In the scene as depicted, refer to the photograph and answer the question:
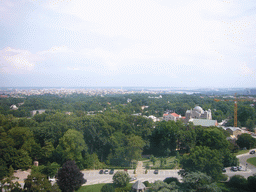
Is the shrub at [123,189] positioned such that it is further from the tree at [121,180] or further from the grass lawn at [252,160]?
the grass lawn at [252,160]

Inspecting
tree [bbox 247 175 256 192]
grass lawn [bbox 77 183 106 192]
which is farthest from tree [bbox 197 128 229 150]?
grass lawn [bbox 77 183 106 192]

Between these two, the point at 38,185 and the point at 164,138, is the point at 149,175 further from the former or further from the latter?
the point at 38,185

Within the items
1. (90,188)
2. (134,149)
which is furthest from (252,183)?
(90,188)

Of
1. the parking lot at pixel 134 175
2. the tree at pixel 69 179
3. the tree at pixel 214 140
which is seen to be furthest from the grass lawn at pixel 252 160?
the tree at pixel 69 179

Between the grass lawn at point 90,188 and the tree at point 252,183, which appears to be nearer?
the tree at point 252,183

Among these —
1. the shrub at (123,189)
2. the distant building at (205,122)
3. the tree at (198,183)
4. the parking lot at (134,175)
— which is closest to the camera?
the tree at (198,183)

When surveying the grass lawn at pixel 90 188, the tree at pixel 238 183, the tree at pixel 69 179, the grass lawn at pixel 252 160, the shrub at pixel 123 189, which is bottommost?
the grass lawn at pixel 252 160

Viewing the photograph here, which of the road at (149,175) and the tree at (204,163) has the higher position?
the tree at (204,163)

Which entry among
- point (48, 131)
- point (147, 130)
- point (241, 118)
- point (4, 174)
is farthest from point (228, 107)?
point (4, 174)
